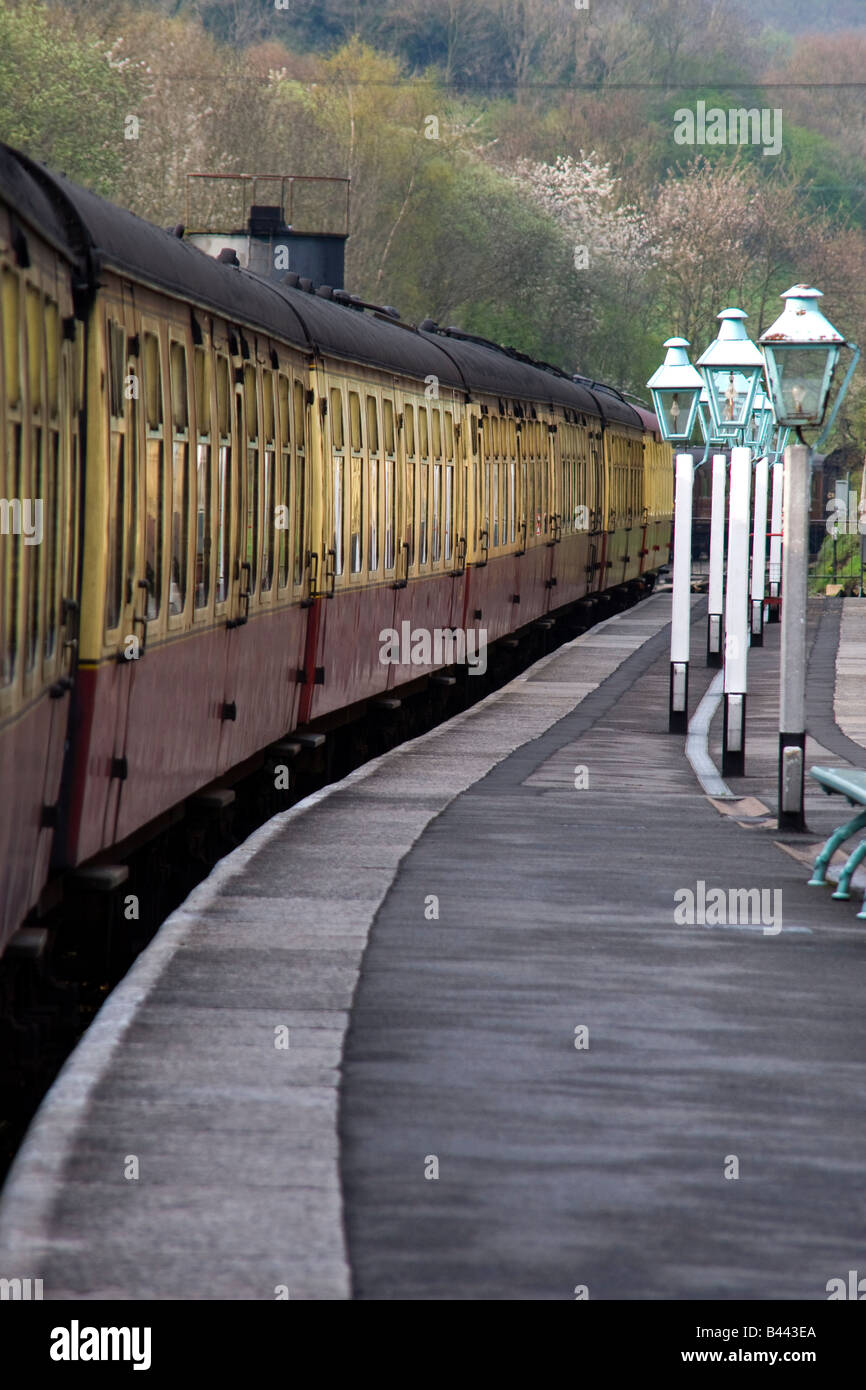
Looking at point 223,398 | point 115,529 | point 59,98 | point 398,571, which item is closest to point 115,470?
point 115,529

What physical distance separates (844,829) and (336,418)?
19.3 feet

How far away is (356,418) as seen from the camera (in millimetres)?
16203

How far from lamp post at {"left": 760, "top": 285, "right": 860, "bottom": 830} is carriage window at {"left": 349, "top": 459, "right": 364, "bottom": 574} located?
3.19 meters

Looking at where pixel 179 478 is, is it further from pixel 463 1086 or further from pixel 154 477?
pixel 463 1086

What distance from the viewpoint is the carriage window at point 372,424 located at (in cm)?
1678

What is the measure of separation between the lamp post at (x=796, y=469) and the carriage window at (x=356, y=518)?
3191 mm

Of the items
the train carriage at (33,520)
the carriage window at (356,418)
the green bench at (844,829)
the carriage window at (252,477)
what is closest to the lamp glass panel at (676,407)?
the carriage window at (356,418)

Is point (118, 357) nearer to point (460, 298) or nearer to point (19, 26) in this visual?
point (19, 26)

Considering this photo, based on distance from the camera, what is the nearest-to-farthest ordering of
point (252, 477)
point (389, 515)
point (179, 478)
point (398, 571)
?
1. point (179, 478)
2. point (252, 477)
3. point (389, 515)
4. point (398, 571)

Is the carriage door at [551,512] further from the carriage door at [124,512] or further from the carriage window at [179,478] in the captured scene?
the carriage door at [124,512]

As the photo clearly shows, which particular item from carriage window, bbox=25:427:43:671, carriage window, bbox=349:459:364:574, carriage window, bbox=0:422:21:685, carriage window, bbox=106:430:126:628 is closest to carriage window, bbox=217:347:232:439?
carriage window, bbox=106:430:126:628

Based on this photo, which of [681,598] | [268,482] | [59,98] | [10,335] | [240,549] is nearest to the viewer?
[10,335]

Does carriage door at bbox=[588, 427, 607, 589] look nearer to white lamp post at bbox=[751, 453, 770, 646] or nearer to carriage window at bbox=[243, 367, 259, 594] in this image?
white lamp post at bbox=[751, 453, 770, 646]
